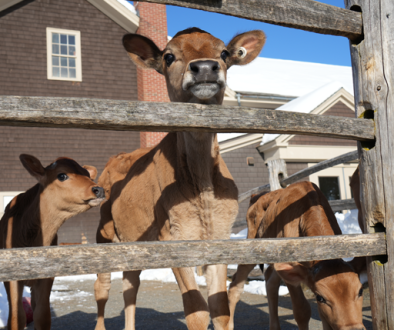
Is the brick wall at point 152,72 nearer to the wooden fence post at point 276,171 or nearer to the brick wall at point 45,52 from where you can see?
the brick wall at point 45,52

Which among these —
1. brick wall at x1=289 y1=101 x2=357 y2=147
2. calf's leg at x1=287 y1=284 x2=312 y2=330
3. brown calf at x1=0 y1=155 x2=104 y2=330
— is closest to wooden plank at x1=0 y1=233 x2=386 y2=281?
calf's leg at x1=287 y1=284 x2=312 y2=330

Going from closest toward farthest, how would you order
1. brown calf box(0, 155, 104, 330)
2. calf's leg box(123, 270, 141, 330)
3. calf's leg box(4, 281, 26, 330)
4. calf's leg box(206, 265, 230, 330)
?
1. calf's leg box(206, 265, 230, 330)
2. calf's leg box(4, 281, 26, 330)
3. brown calf box(0, 155, 104, 330)
4. calf's leg box(123, 270, 141, 330)

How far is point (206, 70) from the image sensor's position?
298 cm

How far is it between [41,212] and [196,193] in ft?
6.74

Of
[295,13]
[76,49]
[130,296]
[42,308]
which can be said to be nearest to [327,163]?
[130,296]

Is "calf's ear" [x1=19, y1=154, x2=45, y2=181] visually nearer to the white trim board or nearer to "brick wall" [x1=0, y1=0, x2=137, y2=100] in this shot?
the white trim board

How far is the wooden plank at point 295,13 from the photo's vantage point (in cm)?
265

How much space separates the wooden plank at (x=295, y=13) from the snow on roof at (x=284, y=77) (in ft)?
47.3

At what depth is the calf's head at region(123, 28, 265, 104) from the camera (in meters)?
2.99

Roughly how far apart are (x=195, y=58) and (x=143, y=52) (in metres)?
0.79

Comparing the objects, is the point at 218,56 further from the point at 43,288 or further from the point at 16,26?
the point at 16,26

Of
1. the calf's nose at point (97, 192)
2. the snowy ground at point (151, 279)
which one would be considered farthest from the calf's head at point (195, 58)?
the snowy ground at point (151, 279)

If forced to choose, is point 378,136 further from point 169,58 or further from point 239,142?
point 239,142

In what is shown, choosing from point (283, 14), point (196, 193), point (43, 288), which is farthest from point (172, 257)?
point (43, 288)
